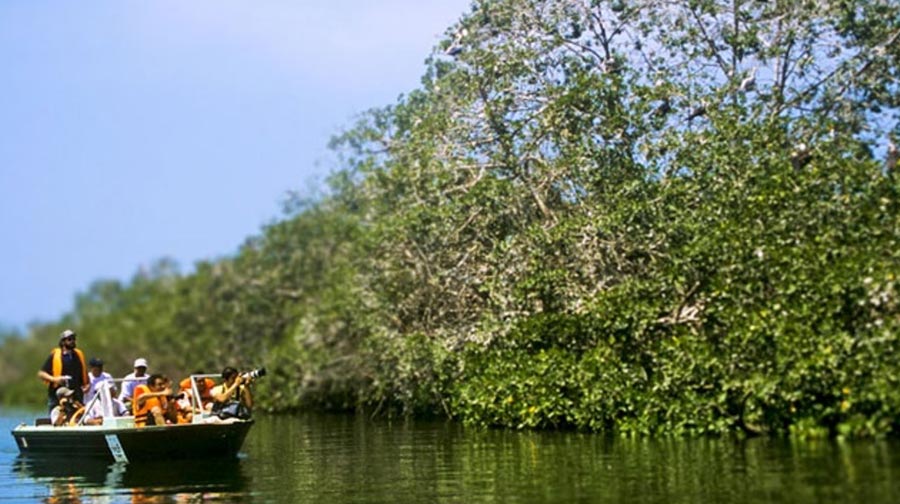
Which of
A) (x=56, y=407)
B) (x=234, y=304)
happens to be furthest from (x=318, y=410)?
(x=56, y=407)

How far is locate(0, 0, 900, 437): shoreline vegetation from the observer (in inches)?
726

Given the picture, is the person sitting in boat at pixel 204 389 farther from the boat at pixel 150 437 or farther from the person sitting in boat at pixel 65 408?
the person sitting in boat at pixel 65 408

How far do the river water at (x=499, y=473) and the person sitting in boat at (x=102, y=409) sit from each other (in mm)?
762

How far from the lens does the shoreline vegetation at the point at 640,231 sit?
1844 centimetres

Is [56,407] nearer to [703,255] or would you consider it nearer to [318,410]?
[703,255]

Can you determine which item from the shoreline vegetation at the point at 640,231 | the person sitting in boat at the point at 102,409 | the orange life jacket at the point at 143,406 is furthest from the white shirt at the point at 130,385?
the shoreline vegetation at the point at 640,231

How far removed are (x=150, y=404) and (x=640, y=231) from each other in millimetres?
8331

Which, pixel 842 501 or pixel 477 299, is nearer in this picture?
pixel 842 501

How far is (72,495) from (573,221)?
31.8ft

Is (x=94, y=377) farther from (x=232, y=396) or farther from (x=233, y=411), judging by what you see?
(x=233, y=411)

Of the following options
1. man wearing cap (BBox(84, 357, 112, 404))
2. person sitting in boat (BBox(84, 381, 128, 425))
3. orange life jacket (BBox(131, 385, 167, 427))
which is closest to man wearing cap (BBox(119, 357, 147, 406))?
person sitting in boat (BBox(84, 381, 128, 425))

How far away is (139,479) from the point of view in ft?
62.4

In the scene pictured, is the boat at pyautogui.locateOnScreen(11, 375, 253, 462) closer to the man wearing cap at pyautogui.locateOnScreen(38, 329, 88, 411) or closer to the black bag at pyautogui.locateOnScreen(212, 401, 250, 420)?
the black bag at pyautogui.locateOnScreen(212, 401, 250, 420)

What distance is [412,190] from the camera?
28688mm
